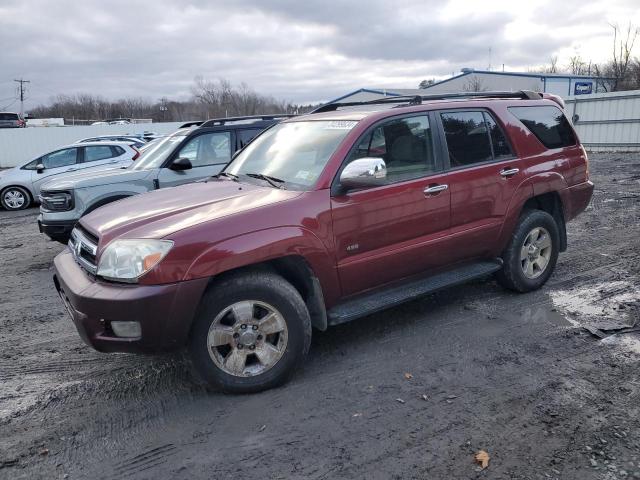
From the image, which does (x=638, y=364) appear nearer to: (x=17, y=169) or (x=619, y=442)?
(x=619, y=442)

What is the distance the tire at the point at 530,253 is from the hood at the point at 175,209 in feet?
8.07

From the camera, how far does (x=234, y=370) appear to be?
3.45 m

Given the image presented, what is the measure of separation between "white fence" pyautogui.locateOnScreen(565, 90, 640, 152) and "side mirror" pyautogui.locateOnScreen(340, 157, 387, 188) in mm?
19620

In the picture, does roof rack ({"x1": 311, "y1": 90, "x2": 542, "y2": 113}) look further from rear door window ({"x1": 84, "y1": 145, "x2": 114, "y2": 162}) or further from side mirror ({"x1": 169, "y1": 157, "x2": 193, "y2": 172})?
rear door window ({"x1": 84, "y1": 145, "x2": 114, "y2": 162})

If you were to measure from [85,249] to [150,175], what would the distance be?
3.78 m

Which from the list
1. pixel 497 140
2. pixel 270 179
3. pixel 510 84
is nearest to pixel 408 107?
pixel 497 140

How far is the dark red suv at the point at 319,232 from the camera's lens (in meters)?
3.21

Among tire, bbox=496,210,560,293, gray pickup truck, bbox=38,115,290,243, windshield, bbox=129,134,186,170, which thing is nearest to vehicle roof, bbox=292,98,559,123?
tire, bbox=496,210,560,293

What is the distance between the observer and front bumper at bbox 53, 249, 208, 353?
3096 mm

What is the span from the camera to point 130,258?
10.5 ft

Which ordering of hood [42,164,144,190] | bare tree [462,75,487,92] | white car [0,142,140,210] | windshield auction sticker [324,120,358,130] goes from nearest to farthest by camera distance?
windshield auction sticker [324,120,358,130] < hood [42,164,144,190] < white car [0,142,140,210] < bare tree [462,75,487,92]

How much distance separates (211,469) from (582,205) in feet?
15.7

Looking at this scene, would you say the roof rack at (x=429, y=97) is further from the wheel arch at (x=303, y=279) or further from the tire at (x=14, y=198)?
the tire at (x=14, y=198)

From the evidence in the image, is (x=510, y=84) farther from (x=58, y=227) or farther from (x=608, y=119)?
(x=58, y=227)
